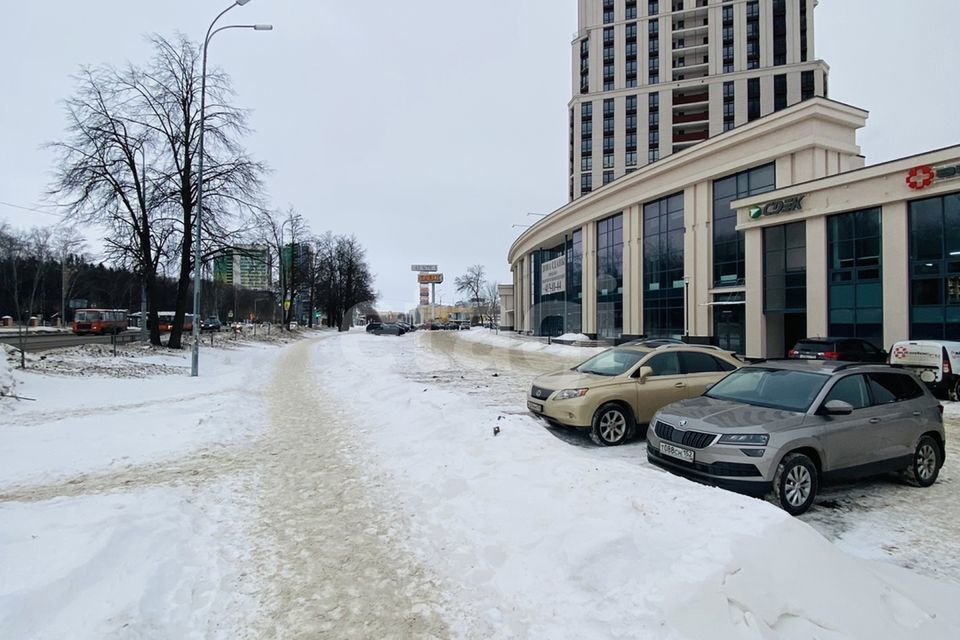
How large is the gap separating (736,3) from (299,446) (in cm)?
7052

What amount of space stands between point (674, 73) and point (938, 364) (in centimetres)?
5696

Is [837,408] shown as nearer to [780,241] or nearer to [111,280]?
[780,241]

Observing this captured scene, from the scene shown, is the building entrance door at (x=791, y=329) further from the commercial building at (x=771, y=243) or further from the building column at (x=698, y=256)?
the building column at (x=698, y=256)

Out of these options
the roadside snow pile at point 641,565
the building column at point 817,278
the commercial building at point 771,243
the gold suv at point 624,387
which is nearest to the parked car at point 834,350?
the commercial building at point 771,243

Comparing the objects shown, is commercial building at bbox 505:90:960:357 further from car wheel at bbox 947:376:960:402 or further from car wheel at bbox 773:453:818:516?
car wheel at bbox 773:453:818:516

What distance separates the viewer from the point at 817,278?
70.8 feet

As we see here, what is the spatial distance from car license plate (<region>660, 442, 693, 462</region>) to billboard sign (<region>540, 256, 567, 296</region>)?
3928cm

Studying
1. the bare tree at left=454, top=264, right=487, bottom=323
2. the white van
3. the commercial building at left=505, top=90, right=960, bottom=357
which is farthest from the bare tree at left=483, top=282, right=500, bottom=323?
the white van

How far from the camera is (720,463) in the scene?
198 inches

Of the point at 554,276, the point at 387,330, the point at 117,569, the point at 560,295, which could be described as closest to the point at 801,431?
the point at 117,569

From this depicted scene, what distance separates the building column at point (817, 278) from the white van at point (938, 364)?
29.0 ft

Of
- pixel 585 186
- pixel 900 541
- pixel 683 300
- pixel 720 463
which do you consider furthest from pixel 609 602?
pixel 585 186

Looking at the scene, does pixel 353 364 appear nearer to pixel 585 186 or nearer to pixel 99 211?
pixel 99 211

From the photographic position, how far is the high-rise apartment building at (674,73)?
55812mm
